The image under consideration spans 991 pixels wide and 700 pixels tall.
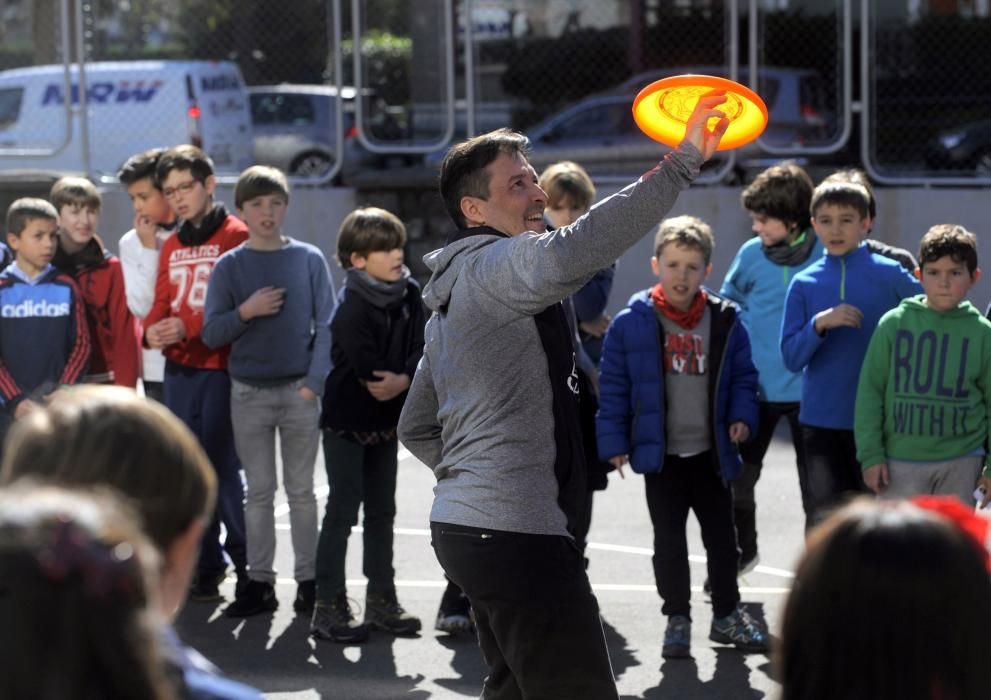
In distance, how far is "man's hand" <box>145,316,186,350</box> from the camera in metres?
6.50

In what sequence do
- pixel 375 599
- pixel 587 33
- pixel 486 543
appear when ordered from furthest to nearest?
pixel 587 33 < pixel 375 599 < pixel 486 543

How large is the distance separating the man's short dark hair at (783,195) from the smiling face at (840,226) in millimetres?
661

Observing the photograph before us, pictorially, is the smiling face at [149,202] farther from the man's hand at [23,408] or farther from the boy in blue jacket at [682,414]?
the boy in blue jacket at [682,414]

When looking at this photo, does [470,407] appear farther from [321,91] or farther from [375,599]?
[321,91]

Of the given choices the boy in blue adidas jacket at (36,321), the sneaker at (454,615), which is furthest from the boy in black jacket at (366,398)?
the boy in blue adidas jacket at (36,321)

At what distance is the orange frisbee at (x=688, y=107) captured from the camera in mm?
3691

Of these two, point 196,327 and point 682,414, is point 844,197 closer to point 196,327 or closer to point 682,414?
point 682,414

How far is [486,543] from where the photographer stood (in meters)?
3.76

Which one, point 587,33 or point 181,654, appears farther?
point 587,33

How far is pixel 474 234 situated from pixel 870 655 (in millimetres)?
2193

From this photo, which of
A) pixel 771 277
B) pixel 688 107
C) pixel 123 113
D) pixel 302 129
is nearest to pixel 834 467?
pixel 771 277

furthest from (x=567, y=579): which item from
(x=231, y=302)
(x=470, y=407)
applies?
(x=231, y=302)

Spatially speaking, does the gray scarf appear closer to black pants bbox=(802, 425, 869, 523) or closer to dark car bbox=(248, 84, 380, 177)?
black pants bbox=(802, 425, 869, 523)

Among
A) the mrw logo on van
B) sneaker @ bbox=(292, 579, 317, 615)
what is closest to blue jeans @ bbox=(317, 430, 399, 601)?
sneaker @ bbox=(292, 579, 317, 615)
